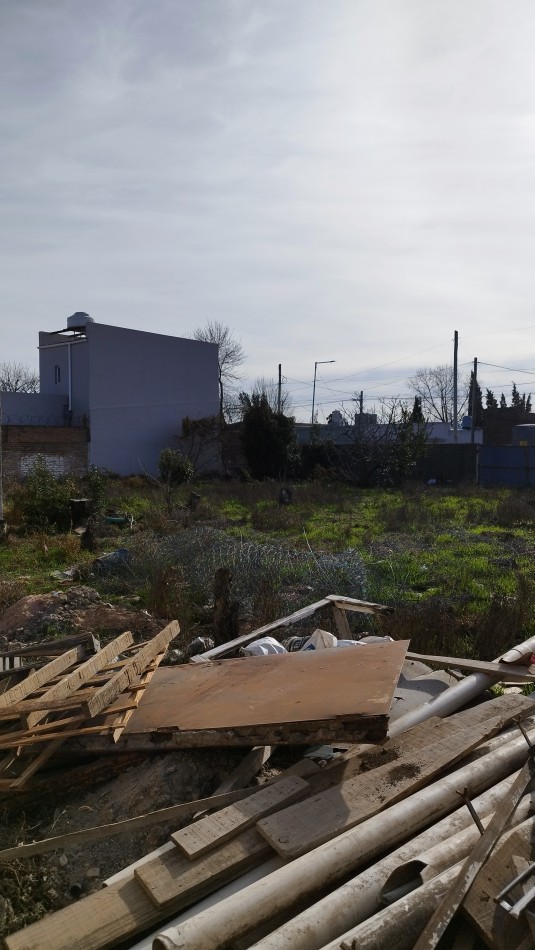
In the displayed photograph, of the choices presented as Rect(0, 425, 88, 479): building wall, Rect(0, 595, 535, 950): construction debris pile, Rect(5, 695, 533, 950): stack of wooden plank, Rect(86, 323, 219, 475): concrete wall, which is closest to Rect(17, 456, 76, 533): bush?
Rect(0, 425, 88, 479): building wall

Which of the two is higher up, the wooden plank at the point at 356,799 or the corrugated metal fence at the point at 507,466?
the corrugated metal fence at the point at 507,466

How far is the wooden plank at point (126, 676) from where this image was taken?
3.63m

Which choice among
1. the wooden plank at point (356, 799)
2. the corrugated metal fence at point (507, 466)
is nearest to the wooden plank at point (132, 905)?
the wooden plank at point (356, 799)

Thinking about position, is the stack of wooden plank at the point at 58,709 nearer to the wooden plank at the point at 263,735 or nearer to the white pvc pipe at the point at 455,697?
the wooden plank at the point at 263,735

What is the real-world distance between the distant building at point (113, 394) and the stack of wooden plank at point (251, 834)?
24031 mm

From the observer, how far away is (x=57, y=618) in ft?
23.5

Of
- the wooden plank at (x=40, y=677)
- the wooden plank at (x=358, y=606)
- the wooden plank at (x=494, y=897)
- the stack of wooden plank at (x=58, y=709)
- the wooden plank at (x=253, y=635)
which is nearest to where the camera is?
the wooden plank at (x=494, y=897)

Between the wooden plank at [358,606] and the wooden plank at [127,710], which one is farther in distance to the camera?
the wooden plank at [358,606]

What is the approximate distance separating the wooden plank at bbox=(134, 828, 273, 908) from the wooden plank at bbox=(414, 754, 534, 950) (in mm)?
767

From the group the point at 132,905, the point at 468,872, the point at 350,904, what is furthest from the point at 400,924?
the point at 132,905

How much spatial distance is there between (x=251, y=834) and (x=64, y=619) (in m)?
4.56

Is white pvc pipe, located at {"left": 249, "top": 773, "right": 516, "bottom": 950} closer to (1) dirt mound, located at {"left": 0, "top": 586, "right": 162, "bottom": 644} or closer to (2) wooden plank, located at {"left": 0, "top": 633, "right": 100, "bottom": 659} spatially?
(2) wooden plank, located at {"left": 0, "top": 633, "right": 100, "bottom": 659}

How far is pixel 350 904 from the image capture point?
2.57 metres

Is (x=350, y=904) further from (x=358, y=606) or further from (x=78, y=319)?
(x=78, y=319)
